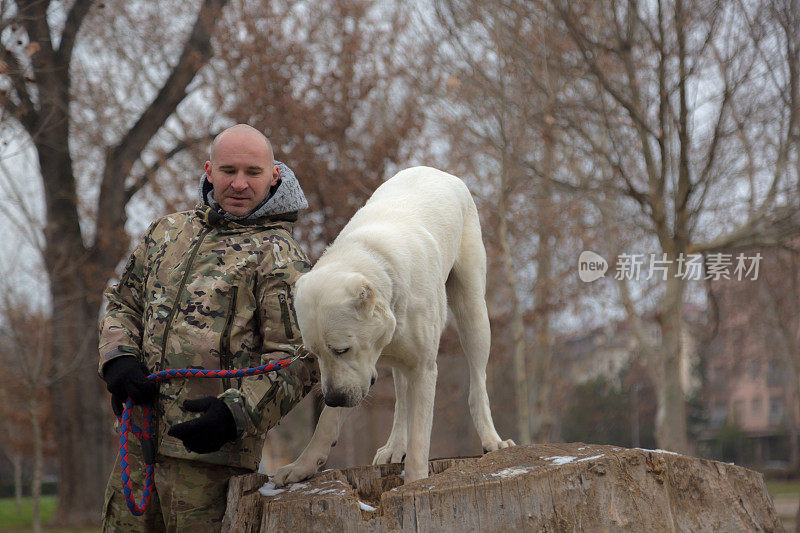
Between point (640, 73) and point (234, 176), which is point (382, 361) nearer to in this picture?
point (234, 176)

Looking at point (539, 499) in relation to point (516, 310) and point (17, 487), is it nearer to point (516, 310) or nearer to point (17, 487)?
point (516, 310)

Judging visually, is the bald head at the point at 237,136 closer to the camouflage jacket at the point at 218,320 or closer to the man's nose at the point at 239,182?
the man's nose at the point at 239,182

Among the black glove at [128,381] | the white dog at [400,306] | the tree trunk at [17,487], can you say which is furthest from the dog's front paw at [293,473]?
the tree trunk at [17,487]

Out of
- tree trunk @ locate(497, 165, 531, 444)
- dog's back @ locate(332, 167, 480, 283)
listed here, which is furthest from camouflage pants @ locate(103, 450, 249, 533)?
tree trunk @ locate(497, 165, 531, 444)

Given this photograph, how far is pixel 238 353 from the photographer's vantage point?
324cm

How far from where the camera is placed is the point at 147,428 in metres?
3.22

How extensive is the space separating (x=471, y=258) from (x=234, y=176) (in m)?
1.92

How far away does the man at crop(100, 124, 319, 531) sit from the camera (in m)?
3.17

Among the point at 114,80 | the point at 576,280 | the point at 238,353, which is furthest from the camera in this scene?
the point at 576,280

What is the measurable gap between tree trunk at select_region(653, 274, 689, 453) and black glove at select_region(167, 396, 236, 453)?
33.5 ft

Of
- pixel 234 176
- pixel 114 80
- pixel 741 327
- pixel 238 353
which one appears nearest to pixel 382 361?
pixel 238 353

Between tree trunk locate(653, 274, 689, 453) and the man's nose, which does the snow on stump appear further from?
tree trunk locate(653, 274, 689, 453)

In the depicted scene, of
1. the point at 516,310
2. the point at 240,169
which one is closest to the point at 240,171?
the point at 240,169

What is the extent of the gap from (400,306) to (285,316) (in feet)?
2.08
